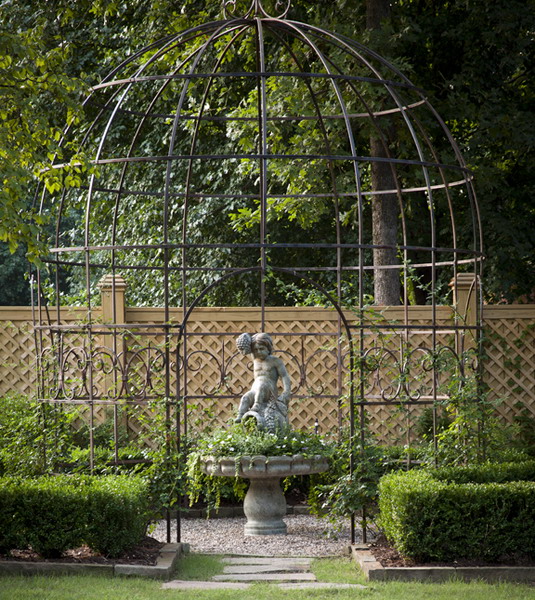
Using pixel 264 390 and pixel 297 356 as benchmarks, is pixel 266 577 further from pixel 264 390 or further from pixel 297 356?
pixel 297 356

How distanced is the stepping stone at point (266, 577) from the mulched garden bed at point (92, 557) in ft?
1.63

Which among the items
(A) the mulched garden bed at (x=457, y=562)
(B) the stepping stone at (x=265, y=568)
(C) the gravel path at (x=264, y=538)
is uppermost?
(A) the mulched garden bed at (x=457, y=562)

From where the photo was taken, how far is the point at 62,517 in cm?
617

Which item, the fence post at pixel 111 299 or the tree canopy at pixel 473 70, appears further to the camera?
the tree canopy at pixel 473 70

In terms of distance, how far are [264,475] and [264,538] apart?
62 centimetres

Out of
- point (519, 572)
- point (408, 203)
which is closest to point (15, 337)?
point (408, 203)

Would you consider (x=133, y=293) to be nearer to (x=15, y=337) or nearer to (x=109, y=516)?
(x=15, y=337)

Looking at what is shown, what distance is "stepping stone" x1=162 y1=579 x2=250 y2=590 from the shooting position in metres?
5.88

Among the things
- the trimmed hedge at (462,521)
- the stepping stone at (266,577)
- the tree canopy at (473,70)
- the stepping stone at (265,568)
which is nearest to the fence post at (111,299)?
the tree canopy at (473,70)

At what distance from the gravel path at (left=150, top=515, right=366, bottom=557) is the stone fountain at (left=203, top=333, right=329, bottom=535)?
191 mm

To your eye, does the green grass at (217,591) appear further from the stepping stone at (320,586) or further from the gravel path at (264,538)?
the gravel path at (264,538)

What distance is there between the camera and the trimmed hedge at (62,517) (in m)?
6.16

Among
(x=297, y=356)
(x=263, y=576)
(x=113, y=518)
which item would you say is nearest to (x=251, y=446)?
(x=263, y=576)

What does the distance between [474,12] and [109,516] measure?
8.15 m
